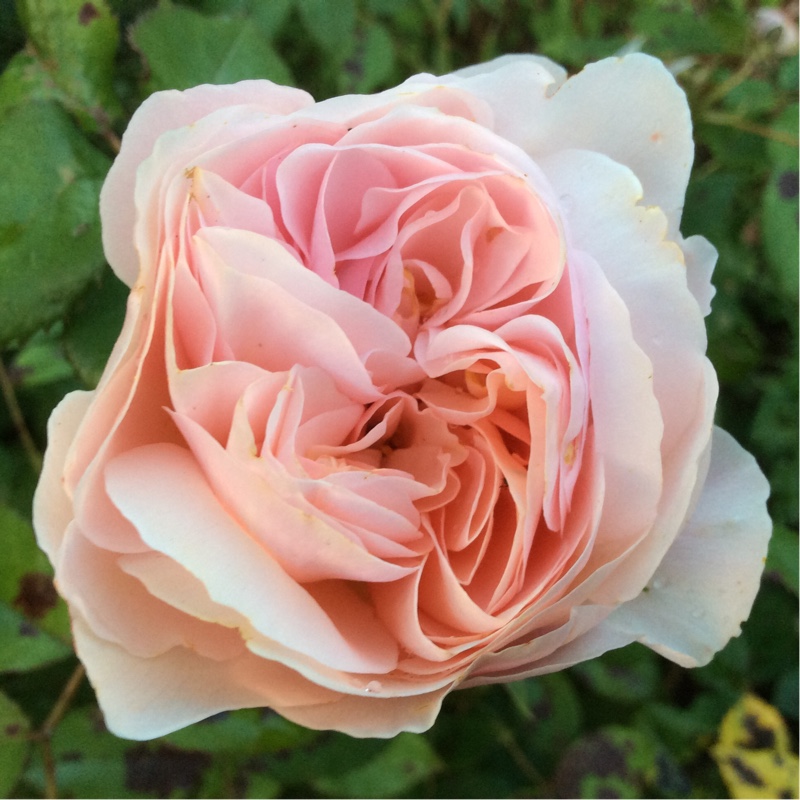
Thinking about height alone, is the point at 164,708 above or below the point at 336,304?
below

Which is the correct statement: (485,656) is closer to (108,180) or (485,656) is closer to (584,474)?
(584,474)

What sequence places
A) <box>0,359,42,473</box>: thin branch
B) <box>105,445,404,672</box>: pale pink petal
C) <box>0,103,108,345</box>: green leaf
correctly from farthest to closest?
<box>0,359,42,473</box>: thin branch → <box>0,103,108,345</box>: green leaf → <box>105,445,404,672</box>: pale pink petal

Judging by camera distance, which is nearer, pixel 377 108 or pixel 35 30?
pixel 377 108

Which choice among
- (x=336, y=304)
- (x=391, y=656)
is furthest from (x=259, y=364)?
(x=391, y=656)

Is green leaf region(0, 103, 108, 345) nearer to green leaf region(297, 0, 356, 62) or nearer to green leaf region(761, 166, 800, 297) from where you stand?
green leaf region(297, 0, 356, 62)

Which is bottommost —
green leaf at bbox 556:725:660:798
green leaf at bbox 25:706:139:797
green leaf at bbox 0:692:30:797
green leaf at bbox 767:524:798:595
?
green leaf at bbox 556:725:660:798

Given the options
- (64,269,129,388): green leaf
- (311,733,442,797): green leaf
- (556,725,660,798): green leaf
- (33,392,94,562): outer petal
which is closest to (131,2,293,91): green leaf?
(64,269,129,388): green leaf
